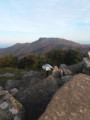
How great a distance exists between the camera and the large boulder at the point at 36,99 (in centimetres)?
488

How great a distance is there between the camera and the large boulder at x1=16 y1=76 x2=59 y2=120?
4.88 m

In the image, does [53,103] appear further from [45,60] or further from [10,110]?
[45,60]

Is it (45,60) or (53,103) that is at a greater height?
(53,103)

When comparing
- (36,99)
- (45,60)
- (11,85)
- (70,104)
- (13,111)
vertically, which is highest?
(70,104)

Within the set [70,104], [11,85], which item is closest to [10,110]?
[70,104]

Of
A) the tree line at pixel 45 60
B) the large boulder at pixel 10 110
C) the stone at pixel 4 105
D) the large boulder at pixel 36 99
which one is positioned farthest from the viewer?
the tree line at pixel 45 60

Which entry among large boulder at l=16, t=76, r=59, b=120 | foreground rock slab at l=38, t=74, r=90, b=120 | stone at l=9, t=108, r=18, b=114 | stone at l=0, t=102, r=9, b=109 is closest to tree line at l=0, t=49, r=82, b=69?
large boulder at l=16, t=76, r=59, b=120

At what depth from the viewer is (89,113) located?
3.54 m

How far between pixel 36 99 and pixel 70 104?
6.97 feet

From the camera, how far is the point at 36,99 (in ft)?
18.1

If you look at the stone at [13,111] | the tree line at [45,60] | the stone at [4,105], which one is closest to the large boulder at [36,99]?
the stone at [13,111]

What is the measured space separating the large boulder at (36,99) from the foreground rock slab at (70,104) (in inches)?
47.3

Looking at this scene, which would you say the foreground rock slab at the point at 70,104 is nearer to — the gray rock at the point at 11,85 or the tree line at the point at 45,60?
the gray rock at the point at 11,85

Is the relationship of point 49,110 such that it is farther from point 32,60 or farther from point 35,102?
point 32,60
